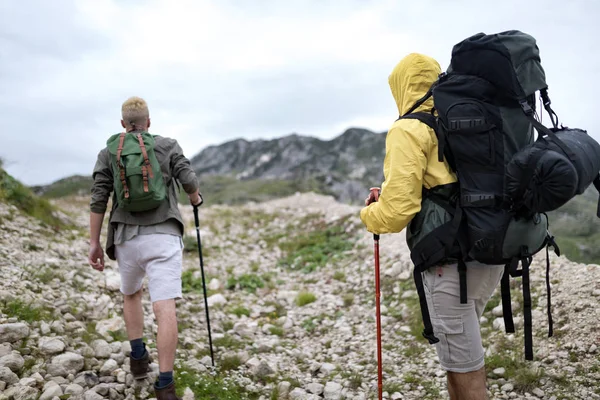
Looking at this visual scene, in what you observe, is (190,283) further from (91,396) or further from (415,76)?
(415,76)

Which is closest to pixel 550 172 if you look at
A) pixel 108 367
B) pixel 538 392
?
pixel 538 392

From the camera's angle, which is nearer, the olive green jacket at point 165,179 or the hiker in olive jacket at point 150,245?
the hiker in olive jacket at point 150,245

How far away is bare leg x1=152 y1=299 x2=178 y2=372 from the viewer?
13.2 feet

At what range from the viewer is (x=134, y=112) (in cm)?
438

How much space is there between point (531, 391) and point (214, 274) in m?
7.14

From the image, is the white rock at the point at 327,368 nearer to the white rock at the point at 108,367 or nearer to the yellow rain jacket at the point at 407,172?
the white rock at the point at 108,367

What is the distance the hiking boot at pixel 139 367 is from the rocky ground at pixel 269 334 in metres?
0.10

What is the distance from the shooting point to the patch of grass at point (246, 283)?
915cm

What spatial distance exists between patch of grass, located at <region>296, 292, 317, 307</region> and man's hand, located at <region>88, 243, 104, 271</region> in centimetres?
441

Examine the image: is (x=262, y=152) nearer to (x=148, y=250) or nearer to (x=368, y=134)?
(x=368, y=134)

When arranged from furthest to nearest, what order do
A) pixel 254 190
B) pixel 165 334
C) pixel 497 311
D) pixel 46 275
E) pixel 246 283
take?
pixel 254 190
pixel 246 283
pixel 46 275
pixel 497 311
pixel 165 334

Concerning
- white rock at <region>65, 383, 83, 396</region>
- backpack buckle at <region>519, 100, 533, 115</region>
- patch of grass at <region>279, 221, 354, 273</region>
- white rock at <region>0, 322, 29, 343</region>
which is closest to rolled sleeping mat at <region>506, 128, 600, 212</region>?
backpack buckle at <region>519, 100, 533, 115</region>

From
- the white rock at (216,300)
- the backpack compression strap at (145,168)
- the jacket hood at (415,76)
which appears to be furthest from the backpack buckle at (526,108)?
the white rock at (216,300)

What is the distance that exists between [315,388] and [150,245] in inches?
104
